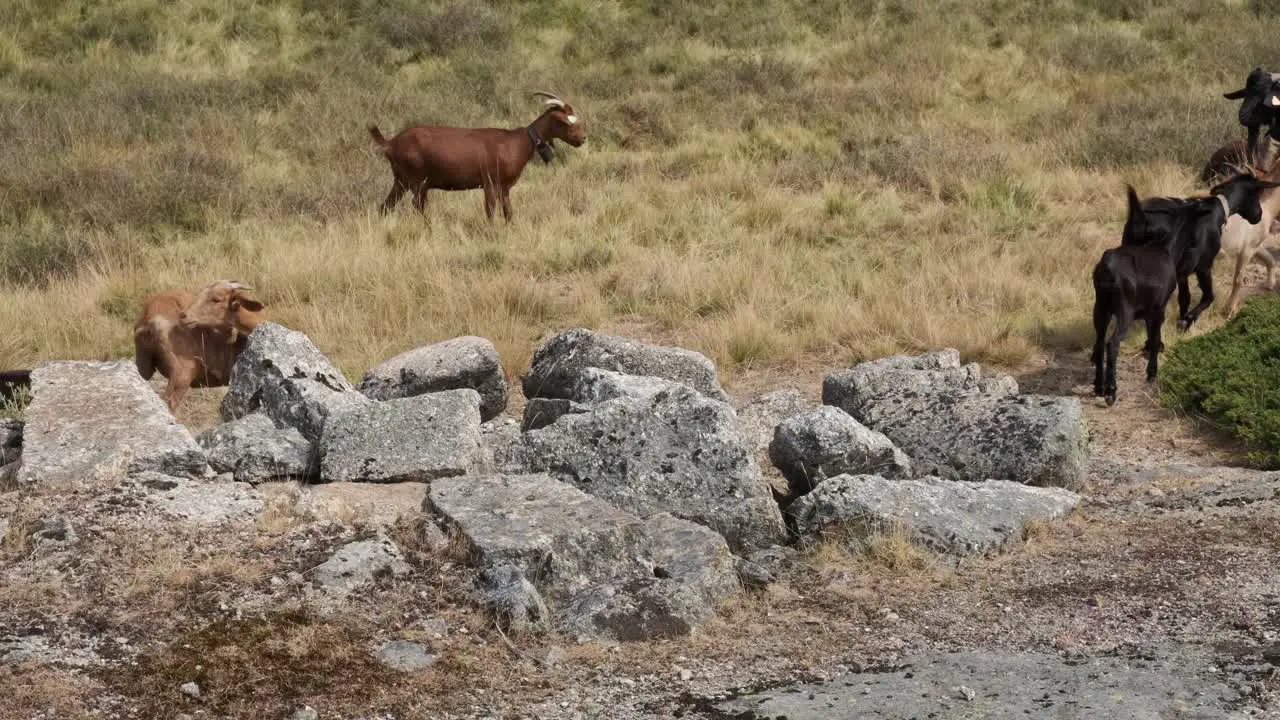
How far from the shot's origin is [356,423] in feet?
23.0

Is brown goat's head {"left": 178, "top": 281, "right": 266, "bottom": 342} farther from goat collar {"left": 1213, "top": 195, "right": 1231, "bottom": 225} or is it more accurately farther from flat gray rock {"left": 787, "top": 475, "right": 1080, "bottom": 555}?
goat collar {"left": 1213, "top": 195, "right": 1231, "bottom": 225}

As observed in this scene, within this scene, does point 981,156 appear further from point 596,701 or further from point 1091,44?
point 596,701

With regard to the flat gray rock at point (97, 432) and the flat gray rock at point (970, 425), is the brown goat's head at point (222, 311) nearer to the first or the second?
the flat gray rock at point (97, 432)

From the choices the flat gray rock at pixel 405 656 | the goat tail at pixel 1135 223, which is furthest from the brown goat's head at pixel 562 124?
the flat gray rock at pixel 405 656

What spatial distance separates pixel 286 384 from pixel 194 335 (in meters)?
1.43

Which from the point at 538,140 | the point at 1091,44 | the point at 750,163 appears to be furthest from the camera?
the point at 1091,44

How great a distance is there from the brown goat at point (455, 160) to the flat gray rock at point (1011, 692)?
9.34m

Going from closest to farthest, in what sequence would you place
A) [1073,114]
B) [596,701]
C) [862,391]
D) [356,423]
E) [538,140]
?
[596,701]
[356,423]
[862,391]
[538,140]
[1073,114]

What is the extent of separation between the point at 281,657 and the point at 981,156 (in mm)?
11266

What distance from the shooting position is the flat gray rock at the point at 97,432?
6.43m

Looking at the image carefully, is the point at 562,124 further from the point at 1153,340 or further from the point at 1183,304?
the point at 1153,340

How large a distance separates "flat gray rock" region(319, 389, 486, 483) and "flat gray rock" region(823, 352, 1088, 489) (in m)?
2.13

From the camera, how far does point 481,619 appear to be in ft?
17.8

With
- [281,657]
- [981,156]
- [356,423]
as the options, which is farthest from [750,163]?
[281,657]
